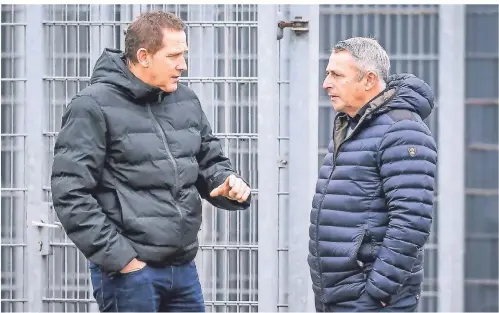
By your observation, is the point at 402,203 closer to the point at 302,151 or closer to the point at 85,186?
the point at 85,186

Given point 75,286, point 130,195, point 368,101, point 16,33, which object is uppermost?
point 16,33

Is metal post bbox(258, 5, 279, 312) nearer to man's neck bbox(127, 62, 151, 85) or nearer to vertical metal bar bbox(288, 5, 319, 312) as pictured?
vertical metal bar bbox(288, 5, 319, 312)

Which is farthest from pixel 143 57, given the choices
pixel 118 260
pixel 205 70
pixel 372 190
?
pixel 205 70

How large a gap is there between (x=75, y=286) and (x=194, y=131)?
144 centimetres

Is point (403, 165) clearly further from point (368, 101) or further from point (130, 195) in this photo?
point (130, 195)

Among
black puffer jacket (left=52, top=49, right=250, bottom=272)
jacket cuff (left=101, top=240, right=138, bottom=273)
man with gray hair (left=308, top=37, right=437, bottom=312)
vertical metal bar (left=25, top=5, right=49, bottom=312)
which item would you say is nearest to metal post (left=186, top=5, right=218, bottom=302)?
vertical metal bar (left=25, top=5, right=49, bottom=312)

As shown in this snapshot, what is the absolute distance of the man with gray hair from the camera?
376cm

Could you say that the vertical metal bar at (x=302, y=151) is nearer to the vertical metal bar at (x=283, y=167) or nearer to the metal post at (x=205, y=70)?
the vertical metal bar at (x=283, y=167)

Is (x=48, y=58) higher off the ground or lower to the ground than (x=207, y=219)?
higher

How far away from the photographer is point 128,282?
390cm

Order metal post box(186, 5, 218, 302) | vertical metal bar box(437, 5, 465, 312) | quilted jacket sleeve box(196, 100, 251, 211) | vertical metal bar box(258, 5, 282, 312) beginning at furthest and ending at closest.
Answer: vertical metal bar box(437, 5, 465, 312) → metal post box(186, 5, 218, 302) → vertical metal bar box(258, 5, 282, 312) → quilted jacket sleeve box(196, 100, 251, 211)

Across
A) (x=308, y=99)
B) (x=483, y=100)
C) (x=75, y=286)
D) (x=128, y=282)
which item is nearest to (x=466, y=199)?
(x=483, y=100)

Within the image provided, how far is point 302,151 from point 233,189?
1055 mm

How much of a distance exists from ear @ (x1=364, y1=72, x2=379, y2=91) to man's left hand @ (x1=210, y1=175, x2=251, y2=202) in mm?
554
